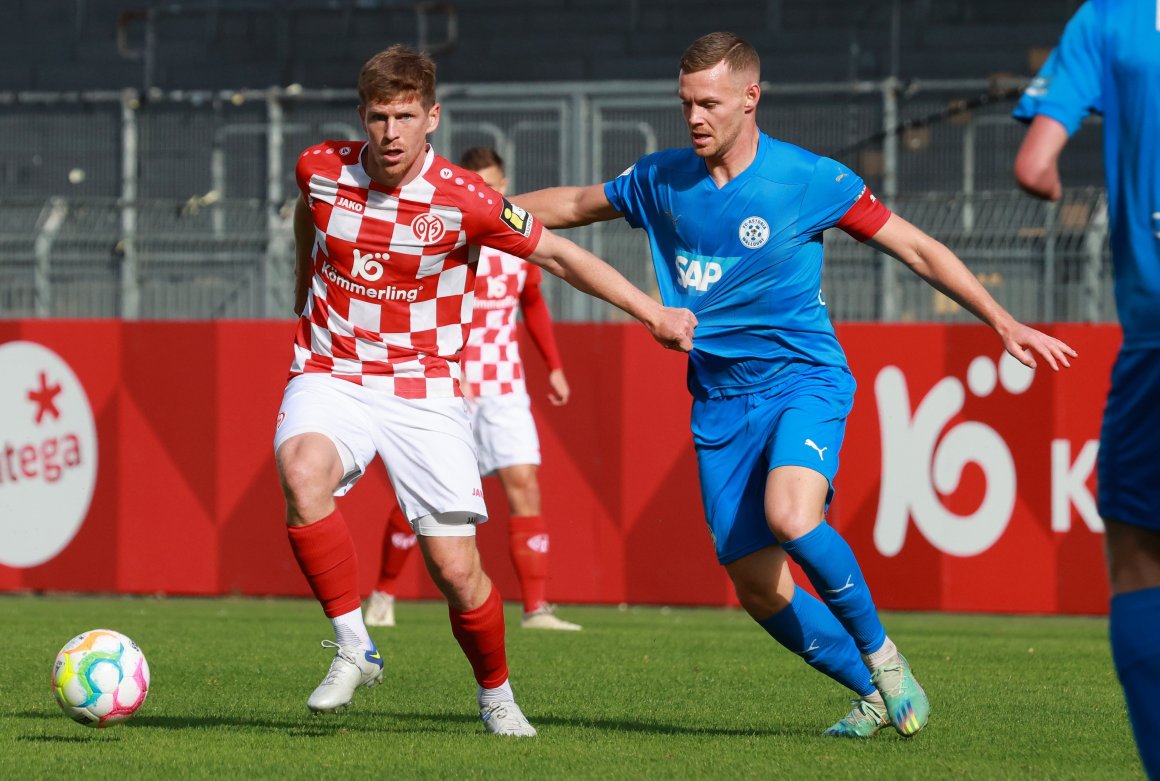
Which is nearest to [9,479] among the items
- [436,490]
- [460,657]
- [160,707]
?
[460,657]

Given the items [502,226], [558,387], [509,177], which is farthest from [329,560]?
[509,177]

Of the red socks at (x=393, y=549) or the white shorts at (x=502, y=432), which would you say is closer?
the red socks at (x=393, y=549)

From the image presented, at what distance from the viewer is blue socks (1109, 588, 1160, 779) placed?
360cm

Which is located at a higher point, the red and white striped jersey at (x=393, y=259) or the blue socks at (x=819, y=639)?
the red and white striped jersey at (x=393, y=259)

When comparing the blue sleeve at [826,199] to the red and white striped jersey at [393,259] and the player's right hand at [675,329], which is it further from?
the red and white striped jersey at [393,259]

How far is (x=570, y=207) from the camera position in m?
6.17

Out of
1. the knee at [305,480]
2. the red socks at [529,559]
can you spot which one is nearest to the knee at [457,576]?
the knee at [305,480]

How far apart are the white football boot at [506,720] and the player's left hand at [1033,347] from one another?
1.91 m

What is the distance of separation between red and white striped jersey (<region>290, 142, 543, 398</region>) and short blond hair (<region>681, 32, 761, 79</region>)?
73 centimetres

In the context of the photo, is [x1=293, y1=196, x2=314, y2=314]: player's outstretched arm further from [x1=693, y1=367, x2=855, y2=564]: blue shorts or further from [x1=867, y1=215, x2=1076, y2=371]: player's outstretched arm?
[x1=867, y1=215, x2=1076, y2=371]: player's outstretched arm

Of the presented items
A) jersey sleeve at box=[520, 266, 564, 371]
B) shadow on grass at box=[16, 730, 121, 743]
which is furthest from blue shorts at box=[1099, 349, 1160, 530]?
jersey sleeve at box=[520, 266, 564, 371]

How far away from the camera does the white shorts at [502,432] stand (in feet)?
32.5

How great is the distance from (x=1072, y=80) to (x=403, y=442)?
275 cm

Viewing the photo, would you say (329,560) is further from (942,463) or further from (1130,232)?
(942,463)
